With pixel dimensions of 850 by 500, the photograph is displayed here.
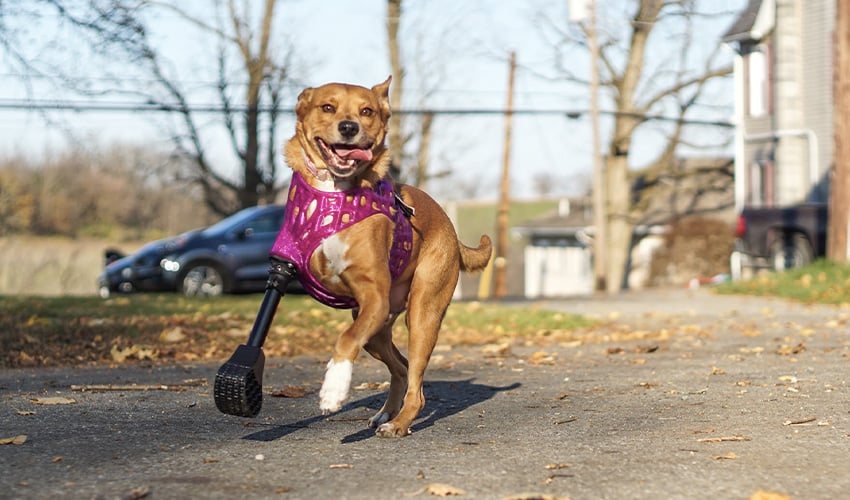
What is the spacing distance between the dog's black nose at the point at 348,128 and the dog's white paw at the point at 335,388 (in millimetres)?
1057

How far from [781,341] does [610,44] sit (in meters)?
23.0

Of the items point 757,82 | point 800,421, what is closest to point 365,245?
point 800,421

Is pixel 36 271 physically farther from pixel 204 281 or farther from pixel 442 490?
pixel 442 490

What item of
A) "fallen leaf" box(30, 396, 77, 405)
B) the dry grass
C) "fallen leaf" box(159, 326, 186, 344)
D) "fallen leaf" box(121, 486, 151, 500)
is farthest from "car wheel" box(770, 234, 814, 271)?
"fallen leaf" box(121, 486, 151, 500)

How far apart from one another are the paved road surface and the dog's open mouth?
4.23 feet

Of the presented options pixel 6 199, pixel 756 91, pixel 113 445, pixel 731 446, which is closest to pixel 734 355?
pixel 731 446

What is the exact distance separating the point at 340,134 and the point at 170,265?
1492 cm

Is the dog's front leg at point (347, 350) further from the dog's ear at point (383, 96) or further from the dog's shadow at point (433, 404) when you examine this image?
the dog's ear at point (383, 96)

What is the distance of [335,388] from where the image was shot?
15.5ft

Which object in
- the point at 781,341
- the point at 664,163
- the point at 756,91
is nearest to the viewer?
the point at 781,341

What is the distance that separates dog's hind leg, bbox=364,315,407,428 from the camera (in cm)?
573

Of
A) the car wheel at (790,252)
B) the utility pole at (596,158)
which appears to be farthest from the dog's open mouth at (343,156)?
the utility pole at (596,158)

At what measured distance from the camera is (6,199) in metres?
18.3

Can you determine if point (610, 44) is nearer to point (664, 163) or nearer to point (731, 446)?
point (664, 163)
